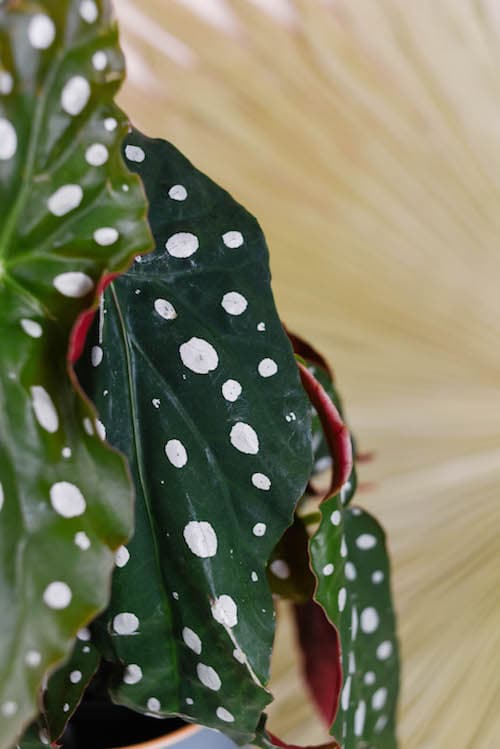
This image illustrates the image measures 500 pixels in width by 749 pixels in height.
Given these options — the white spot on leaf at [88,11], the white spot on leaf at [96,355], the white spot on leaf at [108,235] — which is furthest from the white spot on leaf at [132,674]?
the white spot on leaf at [88,11]

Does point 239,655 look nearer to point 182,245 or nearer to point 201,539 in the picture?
point 201,539

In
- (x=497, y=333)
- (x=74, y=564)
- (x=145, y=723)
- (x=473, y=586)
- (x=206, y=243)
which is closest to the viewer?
(x=74, y=564)

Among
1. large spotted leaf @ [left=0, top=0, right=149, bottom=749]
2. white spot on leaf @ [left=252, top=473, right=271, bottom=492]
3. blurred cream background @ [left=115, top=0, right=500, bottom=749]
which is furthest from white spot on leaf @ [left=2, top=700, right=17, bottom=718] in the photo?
blurred cream background @ [left=115, top=0, right=500, bottom=749]

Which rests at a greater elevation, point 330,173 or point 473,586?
point 330,173

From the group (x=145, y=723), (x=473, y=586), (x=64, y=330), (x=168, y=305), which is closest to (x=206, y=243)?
(x=168, y=305)

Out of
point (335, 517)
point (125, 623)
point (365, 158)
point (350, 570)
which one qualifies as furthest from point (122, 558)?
point (365, 158)

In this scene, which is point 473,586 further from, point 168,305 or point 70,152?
point 70,152

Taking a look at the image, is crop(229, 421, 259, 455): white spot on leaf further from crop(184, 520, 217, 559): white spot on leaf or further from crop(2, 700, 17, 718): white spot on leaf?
crop(2, 700, 17, 718): white spot on leaf
